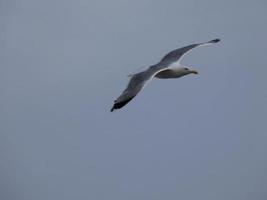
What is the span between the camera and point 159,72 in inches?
621

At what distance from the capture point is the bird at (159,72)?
44.5 ft

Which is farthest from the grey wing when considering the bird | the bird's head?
the bird's head

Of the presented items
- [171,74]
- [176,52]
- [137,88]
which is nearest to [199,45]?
[176,52]

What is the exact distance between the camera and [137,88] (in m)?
13.8

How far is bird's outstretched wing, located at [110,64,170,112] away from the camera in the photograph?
1339 centimetres

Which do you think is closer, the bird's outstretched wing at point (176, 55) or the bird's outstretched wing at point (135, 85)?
the bird's outstretched wing at point (135, 85)

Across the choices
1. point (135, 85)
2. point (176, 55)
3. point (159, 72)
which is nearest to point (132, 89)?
point (135, 85)

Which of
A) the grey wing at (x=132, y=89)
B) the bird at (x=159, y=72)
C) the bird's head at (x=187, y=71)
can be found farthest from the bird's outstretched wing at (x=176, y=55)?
the grey wing at (x=132, y=89)

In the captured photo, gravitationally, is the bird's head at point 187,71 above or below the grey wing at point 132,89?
below

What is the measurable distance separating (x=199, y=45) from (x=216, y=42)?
757mm

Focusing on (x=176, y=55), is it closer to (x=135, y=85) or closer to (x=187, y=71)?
(x=187, y=71)

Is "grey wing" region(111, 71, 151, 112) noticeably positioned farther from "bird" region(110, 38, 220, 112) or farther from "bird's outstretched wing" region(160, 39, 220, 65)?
"bird's outstretched wing" region(160, 39, 220, 65)

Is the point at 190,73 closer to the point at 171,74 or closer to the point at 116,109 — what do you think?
the point at 171,74

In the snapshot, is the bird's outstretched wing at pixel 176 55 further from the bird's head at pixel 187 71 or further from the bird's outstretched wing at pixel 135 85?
the bird's outstretched wing at pixel 135 85
